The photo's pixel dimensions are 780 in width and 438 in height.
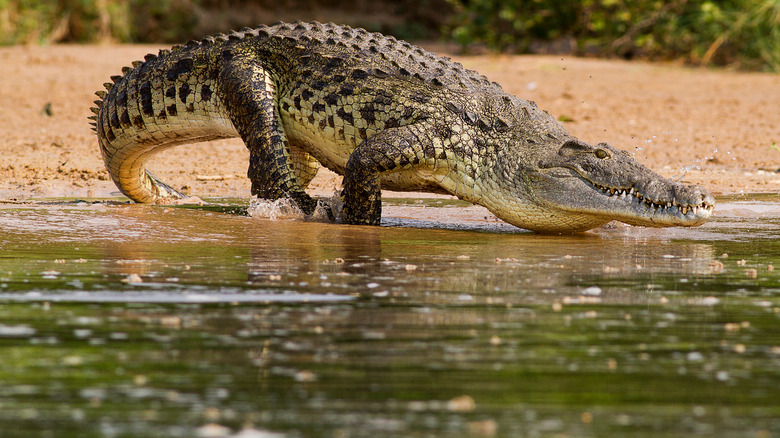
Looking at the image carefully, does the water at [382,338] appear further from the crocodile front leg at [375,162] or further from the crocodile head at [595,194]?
the crocodile front leg at [375,162]

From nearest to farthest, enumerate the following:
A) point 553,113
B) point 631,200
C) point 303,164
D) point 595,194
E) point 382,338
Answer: point 382,338
point 631,200
point 595,194
point 303,164
point 553,113

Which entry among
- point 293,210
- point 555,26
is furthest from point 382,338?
point 555,26

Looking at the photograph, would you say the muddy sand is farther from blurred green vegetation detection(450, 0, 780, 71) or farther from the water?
the water

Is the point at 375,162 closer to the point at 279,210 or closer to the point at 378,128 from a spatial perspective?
the point at 378,128

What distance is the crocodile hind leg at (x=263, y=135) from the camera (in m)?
6.52

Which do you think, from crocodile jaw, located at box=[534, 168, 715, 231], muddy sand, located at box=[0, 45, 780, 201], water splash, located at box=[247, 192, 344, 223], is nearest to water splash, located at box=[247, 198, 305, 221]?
water splash, located at box=[247, 192, 344, 223]

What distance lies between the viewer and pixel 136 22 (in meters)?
17.9

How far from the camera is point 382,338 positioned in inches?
119

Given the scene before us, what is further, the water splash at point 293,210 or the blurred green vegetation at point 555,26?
the blurred green vegetation at point 555,26

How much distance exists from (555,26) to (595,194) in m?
10.6

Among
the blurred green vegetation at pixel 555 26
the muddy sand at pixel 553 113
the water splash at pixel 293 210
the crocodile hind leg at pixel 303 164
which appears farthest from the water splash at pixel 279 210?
the blurred green vegetation at pixel 555 26

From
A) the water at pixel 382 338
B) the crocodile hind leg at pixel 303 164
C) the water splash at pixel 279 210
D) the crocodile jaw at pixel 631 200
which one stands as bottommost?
the water at pixel 382 338

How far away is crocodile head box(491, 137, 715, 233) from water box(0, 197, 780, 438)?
0.80 ft

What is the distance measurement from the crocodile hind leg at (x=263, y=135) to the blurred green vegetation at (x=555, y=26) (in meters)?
8.89
